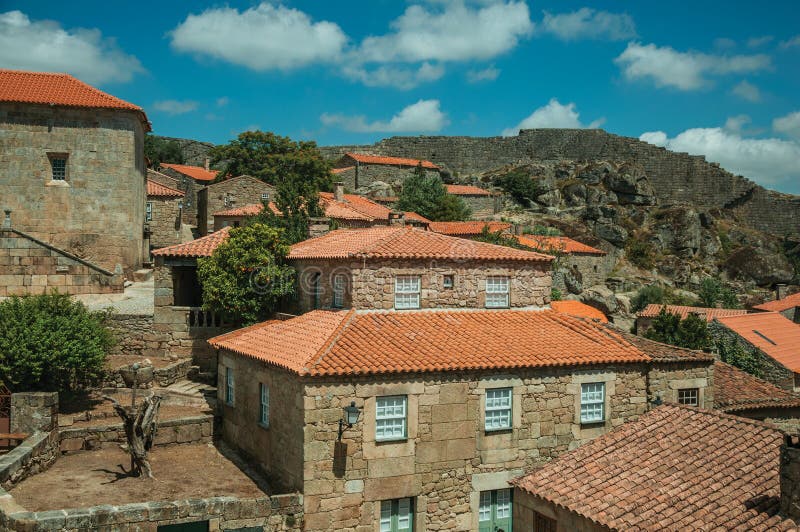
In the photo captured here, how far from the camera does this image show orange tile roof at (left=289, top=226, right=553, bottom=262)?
59.2 feet

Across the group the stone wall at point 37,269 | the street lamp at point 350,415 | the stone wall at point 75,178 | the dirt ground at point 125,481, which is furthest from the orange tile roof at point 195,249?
the street lamp at point 350,415

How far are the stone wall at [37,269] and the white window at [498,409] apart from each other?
1589 cm

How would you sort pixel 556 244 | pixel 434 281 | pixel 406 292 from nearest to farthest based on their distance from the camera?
1. pixel 406 292
2. pixel 434 281
3. pixel 556 244

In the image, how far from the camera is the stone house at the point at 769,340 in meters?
29.1

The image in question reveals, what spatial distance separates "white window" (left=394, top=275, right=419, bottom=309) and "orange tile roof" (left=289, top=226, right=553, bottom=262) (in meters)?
0.60

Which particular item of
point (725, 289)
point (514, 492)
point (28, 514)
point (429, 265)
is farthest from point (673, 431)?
point (725, 289)

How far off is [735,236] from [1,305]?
60.9m

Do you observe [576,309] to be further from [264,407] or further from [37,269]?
[37,269]

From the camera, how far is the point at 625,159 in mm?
76000

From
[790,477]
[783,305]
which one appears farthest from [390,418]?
[783,305]

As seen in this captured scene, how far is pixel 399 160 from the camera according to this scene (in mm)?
65500

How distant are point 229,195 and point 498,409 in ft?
95.4

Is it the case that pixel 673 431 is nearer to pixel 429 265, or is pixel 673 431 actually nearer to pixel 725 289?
pixel 429 265

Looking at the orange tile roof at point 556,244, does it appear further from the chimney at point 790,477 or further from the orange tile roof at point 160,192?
the chimney at point 790,477
